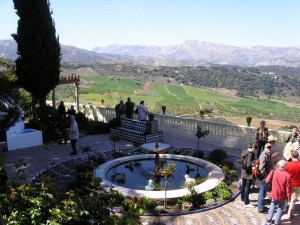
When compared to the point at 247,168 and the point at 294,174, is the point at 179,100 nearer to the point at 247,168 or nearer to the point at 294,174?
the point at 247,168

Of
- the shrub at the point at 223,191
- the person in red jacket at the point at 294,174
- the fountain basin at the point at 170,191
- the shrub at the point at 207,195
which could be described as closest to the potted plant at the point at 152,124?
the fountain basin at the point at 170,191

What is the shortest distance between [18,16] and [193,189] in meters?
13.9

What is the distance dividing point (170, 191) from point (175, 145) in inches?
245

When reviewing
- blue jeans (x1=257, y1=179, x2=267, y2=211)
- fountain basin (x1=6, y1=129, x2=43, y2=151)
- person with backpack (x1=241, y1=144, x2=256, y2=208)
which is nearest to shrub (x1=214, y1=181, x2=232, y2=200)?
person with backpack (x1=241, y1=144, x2=256, y2=208)

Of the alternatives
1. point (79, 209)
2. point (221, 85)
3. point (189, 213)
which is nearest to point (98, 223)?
point (79, 209)

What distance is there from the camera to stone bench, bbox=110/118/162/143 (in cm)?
1499

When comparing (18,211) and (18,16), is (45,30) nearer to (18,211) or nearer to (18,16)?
(18,16)

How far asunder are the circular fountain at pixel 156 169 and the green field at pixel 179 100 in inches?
1206

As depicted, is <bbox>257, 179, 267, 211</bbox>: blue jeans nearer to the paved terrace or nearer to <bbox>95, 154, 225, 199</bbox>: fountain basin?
the paved terrace

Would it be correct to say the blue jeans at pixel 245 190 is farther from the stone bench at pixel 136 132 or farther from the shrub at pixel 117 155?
the stone bench at pixel 136 132

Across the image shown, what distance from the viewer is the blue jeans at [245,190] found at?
8.32m

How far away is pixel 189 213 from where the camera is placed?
7855 mm

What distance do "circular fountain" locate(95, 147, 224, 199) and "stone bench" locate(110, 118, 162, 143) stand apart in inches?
115

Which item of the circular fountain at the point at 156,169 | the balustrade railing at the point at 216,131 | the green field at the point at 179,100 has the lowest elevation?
the green field at the point at 179,100
